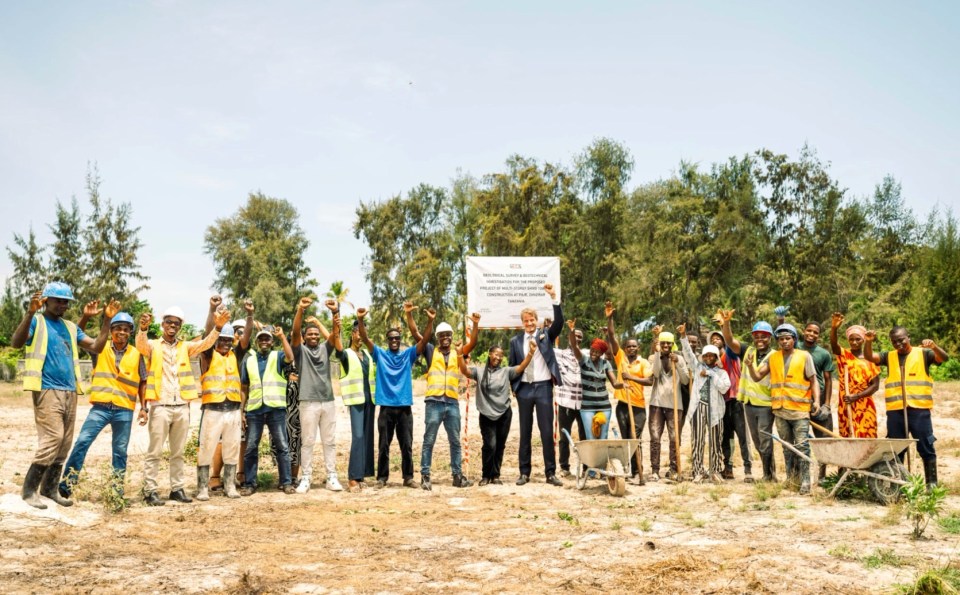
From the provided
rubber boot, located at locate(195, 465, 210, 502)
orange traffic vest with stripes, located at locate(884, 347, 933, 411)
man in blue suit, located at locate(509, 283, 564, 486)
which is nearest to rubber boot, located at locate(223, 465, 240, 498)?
rubber boot, located at locate(195, 465, 210, 502)

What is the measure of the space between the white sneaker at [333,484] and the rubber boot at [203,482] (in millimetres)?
1549

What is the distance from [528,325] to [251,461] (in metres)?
4.16

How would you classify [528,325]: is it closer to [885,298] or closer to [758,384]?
[758,384]

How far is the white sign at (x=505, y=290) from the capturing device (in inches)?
481

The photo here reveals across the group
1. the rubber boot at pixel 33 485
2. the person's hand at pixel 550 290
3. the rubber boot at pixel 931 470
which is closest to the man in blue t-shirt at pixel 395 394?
the person's hand at pixel 550 290

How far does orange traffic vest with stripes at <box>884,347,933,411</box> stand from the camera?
8.92 metres

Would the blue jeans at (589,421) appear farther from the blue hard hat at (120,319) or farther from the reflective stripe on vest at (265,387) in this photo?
the blue hard hat at (120,319)

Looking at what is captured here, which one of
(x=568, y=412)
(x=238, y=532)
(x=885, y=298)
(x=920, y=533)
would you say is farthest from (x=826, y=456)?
(x=885, y=298)

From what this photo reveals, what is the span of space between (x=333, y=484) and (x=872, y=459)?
21.4 feet

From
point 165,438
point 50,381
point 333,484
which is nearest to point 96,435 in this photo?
point 165,438

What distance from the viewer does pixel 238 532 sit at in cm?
742

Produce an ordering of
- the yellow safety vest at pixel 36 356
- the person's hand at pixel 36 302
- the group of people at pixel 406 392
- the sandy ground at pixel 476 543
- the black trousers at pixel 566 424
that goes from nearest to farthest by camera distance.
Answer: the sandy ground at pixel 476 543
the person's hand at pixel 36 302
the yellow safety vest at pixel 36 356
the group of people at pixel 406 392
the black trousers at pixel 566 424

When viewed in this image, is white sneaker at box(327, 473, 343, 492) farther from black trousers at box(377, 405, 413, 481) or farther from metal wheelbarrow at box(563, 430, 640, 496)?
metal wheelbarrow at box(563, 430, 640, 496)

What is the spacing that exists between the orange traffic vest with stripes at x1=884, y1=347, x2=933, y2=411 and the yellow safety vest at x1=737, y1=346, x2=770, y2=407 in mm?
1472
